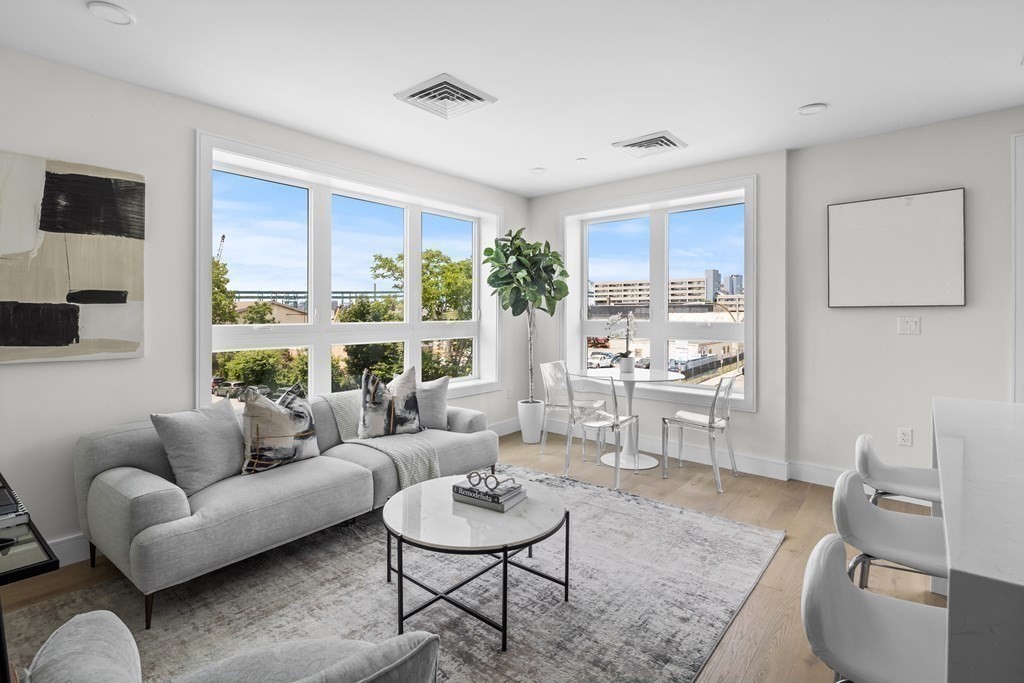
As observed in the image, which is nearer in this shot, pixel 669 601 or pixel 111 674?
pixel 111 674

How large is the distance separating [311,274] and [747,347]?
3561 mm

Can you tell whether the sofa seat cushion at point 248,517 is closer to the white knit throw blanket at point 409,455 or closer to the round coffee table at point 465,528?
the white knit throw blanket at point 409,455

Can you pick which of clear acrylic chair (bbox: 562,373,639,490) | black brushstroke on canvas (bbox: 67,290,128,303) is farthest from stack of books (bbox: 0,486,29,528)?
clear acrylic chair (bbox: 562,373,639,490)

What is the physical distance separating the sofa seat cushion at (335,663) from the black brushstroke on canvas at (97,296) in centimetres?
232

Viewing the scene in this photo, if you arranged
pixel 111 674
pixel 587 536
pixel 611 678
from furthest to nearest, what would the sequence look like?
pixel 587 536 → pixel 611 678 → pixel 111 674

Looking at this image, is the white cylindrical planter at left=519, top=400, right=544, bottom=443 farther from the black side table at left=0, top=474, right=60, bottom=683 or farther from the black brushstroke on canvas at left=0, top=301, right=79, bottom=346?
the black side table at left=0, top=474, right=60, bottom=683

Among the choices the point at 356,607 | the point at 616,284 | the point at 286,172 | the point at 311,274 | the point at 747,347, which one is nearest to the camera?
the point at 356,607

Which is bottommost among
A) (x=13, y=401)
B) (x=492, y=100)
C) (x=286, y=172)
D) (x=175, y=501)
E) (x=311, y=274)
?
(x=175, y=501)

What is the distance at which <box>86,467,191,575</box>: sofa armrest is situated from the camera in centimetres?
226

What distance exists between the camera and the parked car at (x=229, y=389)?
3.55 meters

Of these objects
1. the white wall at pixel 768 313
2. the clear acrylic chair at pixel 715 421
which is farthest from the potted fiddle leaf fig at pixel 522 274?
the clear acrylic chair at pixel 715 421

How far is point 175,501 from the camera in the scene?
2.36 metres

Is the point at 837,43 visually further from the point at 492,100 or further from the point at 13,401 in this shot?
the point at 13,401

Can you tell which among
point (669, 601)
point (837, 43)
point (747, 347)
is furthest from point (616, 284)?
point (669, 601)
